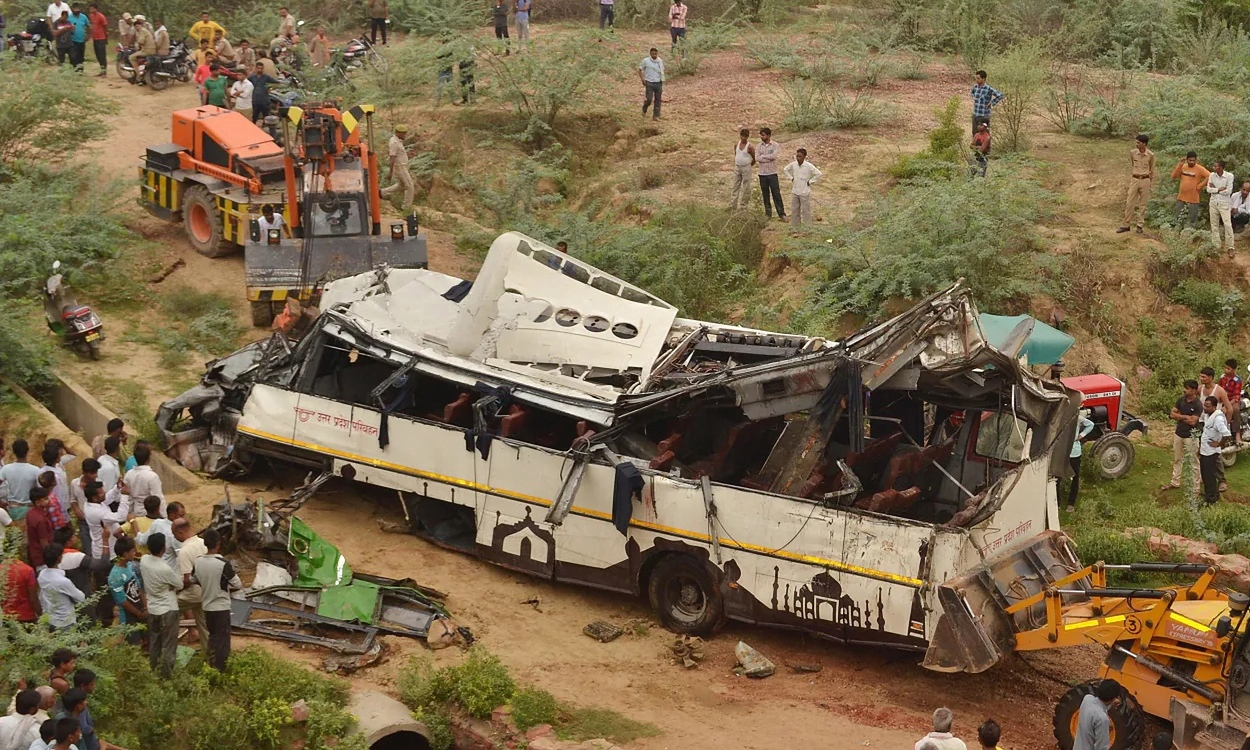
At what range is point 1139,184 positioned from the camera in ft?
67.8

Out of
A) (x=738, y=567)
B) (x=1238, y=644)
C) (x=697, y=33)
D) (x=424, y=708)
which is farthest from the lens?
(x=697, y=33)

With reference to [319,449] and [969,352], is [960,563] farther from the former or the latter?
[319,449]

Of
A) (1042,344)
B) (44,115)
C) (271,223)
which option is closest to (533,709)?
(1042,344)

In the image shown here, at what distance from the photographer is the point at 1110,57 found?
1082 inches

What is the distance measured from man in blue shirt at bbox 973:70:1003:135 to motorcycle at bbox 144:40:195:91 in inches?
640

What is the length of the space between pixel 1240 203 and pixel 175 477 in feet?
45.5

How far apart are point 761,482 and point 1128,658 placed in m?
3.45

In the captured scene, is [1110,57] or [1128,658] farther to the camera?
[1110,57]

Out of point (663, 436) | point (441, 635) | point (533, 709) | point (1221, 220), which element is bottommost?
point (441, 635)

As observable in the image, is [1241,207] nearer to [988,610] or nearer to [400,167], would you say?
[988,610]

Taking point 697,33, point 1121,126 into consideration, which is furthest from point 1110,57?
point 697,33

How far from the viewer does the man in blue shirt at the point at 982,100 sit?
74.7 feet

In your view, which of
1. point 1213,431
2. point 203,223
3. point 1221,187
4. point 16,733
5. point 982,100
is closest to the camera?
point 16,733

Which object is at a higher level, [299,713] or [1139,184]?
[1139,184]
